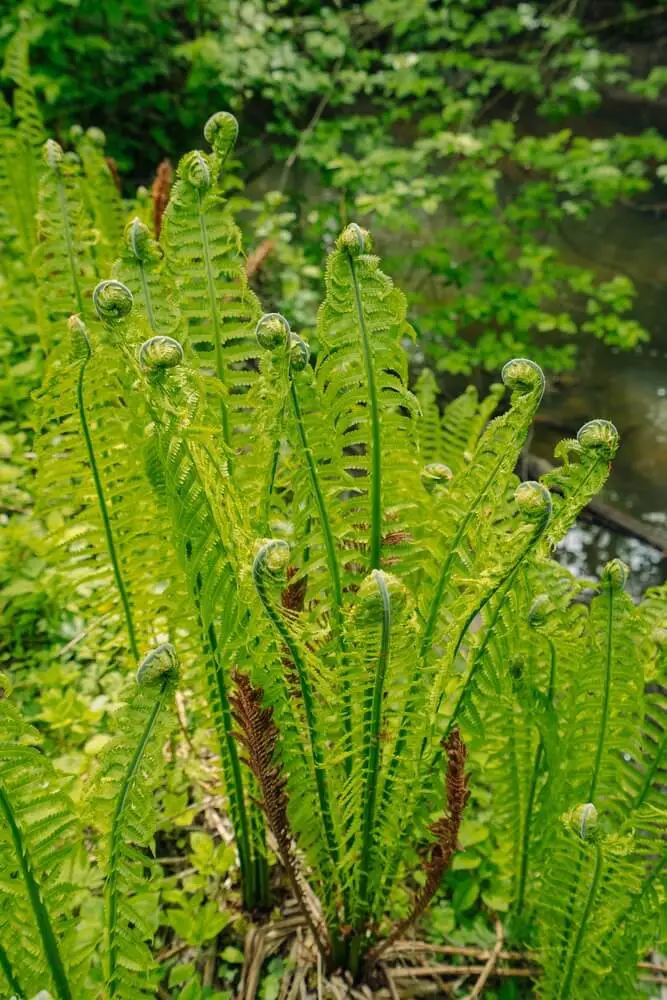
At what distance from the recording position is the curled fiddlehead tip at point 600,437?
2.89 feet

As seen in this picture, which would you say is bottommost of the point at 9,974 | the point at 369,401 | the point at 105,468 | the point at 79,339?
the point at 9,974

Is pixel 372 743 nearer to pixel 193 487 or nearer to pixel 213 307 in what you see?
pixel 193 487

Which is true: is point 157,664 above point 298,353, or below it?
below

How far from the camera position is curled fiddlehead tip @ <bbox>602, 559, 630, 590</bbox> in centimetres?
94

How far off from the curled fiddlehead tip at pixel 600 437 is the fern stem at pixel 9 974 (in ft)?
2.86

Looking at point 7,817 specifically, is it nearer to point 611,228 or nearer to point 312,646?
point 312,646

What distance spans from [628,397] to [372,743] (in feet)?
13.4

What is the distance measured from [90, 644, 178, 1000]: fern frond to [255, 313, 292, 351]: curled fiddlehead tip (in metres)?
0.35

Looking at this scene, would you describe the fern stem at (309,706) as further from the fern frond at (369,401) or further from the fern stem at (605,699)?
the fern stem at (605,699)

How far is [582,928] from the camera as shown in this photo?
102 cm

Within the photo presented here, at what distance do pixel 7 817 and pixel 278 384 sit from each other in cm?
57

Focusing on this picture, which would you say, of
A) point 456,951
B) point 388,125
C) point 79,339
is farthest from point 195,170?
point 388,125

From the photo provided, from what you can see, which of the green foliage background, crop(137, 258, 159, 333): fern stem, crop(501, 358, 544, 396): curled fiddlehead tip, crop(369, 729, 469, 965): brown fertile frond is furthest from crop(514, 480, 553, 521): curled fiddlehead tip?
the green foliage background

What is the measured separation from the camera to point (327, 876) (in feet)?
3.80
